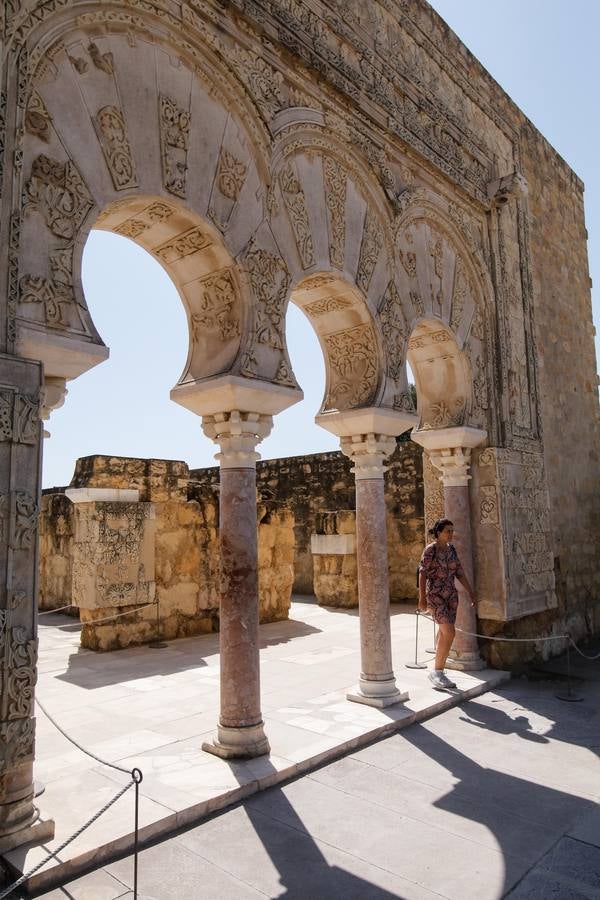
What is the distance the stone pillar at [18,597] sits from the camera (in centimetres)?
259

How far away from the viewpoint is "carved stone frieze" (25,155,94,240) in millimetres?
3045

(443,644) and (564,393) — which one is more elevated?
(564,393)

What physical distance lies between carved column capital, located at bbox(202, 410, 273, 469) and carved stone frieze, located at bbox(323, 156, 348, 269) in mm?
1529

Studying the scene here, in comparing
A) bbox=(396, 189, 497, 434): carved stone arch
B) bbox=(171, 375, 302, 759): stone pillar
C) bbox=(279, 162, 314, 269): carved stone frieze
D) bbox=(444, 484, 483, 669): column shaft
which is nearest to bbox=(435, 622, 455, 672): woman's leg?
bbox=(444, 484, 483, 669): column shaft

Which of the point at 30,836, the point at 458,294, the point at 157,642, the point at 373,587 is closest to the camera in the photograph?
the point at 30,836

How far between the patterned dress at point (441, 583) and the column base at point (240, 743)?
2.17 m

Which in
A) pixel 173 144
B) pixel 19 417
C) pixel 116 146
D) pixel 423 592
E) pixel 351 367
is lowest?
pixel 423 592

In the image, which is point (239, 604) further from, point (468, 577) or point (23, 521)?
point (468, 577)

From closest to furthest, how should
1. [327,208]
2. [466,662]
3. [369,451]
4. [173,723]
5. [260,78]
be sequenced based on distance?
A: [260,78]
[173,723]
[327,208]
[369,451]
[466,662]

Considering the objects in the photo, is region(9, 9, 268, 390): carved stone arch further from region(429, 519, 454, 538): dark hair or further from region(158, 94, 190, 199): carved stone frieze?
region(429, 519, 454, 538): dark hair

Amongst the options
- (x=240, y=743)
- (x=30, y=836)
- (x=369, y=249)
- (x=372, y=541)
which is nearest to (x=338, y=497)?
(x=372, y=541)

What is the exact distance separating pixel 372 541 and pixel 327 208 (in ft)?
8.63

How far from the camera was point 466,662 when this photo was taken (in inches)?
241

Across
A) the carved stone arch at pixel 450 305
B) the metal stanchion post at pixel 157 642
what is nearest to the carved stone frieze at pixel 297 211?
the carved stone arch at pixel 450 305
